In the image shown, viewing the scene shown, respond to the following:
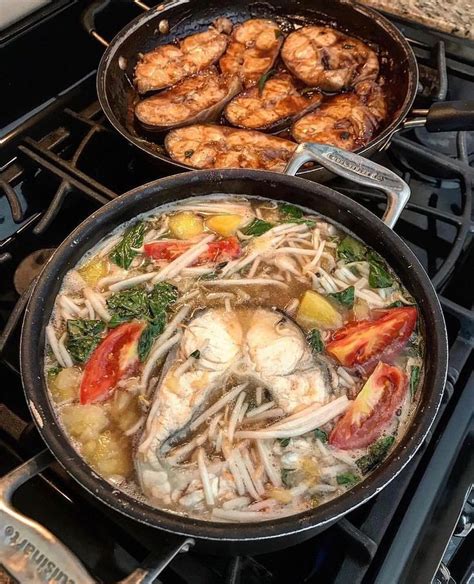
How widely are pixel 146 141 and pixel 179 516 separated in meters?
1.68

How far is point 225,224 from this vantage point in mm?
1859

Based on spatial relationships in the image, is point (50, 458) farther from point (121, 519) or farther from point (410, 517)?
point (410, 517)

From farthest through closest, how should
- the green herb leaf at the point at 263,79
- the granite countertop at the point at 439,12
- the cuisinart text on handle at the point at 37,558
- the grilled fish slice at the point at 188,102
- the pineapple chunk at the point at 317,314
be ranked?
the granite countertop at the point at 439,12 → the green herb leaf at the point at 263,79 → the grilled fish slice at the point at 188,102 → the pineapple chunk at the point at 317,314 → the cuisinart text on handle at the point at 37,558

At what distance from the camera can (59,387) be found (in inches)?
61.1

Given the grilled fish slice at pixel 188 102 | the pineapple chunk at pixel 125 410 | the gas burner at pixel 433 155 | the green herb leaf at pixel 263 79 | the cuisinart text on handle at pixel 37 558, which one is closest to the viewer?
the cuisinart text on handle at pixel 37 558

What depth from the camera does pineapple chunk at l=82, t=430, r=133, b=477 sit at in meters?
1.44

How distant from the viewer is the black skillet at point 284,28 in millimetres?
2177

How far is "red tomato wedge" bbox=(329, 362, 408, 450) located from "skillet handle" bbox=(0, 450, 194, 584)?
0.50m

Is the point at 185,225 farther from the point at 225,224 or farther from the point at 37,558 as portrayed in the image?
the point at 37,558

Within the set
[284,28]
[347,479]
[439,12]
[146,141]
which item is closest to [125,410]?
[347,479]

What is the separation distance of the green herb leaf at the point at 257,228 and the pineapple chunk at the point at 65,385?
0.66 meters

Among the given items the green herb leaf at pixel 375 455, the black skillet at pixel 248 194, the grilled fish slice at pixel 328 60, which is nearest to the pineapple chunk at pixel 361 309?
the black skillet at pixel 248 194

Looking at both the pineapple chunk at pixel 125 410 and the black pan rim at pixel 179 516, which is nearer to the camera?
the black pan rim at pixel 179 516

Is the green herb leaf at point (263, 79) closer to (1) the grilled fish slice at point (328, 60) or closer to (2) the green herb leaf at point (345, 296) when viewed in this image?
(1) the grilled fish slice at point (328, 60)
